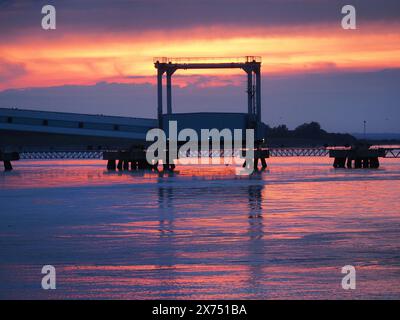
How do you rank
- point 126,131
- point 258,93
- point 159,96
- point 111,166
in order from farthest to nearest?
point 126,131 < point 159,96 < point 258,93 < point 111,166

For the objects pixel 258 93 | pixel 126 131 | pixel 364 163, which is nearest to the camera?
pixel 364 163

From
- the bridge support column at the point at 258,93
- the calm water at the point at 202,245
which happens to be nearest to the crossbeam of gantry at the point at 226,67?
the bridge support column at the point at 258,93

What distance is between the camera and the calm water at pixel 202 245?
17.0 metres

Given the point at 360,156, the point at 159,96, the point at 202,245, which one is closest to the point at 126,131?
the point at 159,96

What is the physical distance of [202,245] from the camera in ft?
77.1

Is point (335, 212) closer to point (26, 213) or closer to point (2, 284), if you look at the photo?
point (26, 213)

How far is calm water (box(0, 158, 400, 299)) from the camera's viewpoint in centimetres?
1705

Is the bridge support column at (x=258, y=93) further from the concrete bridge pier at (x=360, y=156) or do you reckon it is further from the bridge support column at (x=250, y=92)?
the concrete bridge pier at (x=360, y=156)

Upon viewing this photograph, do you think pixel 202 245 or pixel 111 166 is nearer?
pixel 202 245

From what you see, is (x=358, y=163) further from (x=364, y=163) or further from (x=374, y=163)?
(x=374, y=163)

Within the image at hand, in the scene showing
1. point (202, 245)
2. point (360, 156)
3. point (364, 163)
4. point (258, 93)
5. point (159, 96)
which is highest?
point (258, 93)

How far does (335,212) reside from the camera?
33.5 m

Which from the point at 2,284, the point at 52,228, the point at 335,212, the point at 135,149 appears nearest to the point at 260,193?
the point at 335,212

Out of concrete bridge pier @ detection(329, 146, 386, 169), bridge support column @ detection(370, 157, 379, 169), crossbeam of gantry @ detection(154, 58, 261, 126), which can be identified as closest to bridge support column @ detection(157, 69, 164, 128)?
crossbeam of gantry @ detection(154, 58, 261, 126)
